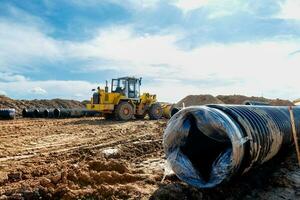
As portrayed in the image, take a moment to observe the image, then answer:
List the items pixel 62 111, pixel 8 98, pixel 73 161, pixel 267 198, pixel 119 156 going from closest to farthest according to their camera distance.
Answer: pixel 267 198 → pixel 73 161 → pixel 119 156 → pixel 62 111 → pixel 8 98

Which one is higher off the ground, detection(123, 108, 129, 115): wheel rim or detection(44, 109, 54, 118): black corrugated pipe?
detection(123, 108, 129, 115): wheel rim

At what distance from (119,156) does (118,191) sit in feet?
10.6

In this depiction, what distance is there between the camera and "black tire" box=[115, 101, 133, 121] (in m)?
19.7

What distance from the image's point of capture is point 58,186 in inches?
215

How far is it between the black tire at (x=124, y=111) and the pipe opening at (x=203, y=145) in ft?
46.8

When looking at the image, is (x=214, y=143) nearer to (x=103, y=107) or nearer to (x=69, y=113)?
(x=103, y=107)

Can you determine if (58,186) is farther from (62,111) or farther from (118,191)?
(62,111)

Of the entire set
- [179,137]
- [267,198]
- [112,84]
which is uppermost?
[112,84]

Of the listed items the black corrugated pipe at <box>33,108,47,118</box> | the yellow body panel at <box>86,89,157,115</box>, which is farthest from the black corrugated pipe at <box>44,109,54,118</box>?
the yellow body panel at <box>86,89,157,115</box>

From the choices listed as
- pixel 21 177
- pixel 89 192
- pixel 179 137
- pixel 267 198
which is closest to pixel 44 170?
pixel 21 177

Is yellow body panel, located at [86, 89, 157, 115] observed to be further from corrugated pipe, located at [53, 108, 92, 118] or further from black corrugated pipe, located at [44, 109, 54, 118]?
black corrugated pipe, located at [44, 109, 54, 118]

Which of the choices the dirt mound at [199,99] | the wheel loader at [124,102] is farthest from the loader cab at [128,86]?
the dirt mound at [199,99]

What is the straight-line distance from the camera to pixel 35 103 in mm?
33500

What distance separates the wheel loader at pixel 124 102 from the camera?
19.7m
